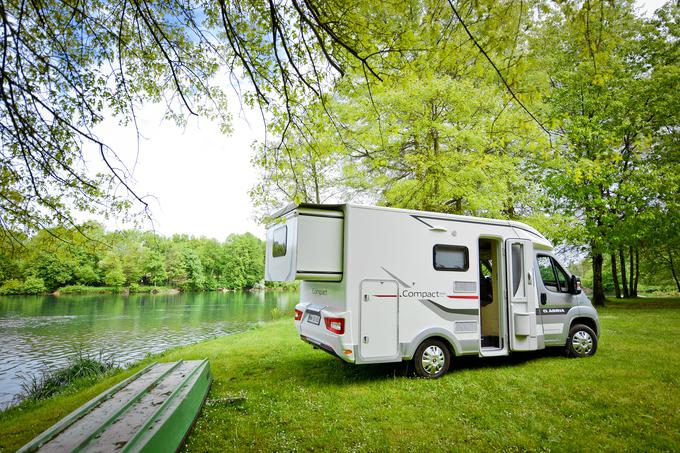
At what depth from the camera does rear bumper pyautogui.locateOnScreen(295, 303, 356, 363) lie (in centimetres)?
Answer: 562

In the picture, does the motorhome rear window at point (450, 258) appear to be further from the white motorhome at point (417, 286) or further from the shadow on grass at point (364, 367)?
the shadow on grass at point (364, 367)

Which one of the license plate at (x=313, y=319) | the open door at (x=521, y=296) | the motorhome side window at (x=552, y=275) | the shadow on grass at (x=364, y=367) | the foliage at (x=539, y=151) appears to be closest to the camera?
the license plate at (x=313, y=319)

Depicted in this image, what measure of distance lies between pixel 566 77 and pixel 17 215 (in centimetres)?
1843

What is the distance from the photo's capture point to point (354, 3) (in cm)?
451

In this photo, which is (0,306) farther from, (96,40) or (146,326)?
(96,40)

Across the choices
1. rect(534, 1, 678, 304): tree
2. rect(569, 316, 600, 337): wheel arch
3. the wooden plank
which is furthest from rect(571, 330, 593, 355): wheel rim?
rect(534, 1, 678, 304): tree

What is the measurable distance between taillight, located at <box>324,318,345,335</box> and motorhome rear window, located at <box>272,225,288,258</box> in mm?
1279

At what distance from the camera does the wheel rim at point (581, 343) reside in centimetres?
770

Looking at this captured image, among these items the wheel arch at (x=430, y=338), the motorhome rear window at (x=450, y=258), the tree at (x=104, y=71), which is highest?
the tree at (x=104, y=71)

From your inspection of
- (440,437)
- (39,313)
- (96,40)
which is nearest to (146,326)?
(39,313)

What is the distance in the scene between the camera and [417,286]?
631 cm

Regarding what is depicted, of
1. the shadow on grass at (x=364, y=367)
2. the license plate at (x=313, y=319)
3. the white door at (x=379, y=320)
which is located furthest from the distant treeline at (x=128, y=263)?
the shadow on grass at (x=364, y=367)

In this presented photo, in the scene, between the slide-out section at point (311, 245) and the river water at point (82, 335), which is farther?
the river water at point (82, 335)

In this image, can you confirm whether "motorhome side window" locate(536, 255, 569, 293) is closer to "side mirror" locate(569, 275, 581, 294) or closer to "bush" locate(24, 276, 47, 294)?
"side mirror" locate(569, 275, 581, 294)
